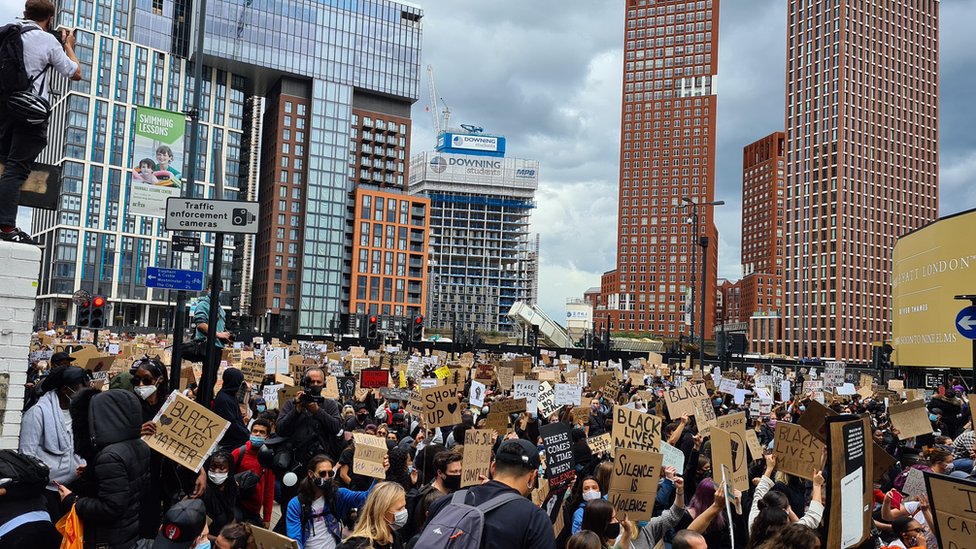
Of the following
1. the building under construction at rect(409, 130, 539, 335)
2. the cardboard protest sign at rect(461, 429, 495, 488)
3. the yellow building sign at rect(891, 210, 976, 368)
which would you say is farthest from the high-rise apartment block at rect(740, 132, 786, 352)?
the cardboard protest sign at rect(461, 429, 495, 488)

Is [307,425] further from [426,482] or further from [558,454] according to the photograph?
[558,454]

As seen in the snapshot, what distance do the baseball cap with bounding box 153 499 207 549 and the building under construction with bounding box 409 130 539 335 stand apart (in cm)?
15655

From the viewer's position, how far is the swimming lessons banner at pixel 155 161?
49.5 feet

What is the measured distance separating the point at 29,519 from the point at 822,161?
5684 inches

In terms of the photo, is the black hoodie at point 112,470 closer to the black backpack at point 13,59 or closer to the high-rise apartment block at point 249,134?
the black backpack at point 13,59

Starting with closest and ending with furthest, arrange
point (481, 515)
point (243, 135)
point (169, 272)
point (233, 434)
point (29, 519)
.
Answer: point (481, 515)
point (29, 519)
point (233, 434)
point (169, 272)
point (243, 135)

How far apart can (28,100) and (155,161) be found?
8995 millimetres

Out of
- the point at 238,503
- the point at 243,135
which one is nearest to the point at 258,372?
the point at 238,503

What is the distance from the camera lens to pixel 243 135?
400ft

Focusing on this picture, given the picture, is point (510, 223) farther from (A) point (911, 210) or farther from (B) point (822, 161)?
(A) point (911, 210)

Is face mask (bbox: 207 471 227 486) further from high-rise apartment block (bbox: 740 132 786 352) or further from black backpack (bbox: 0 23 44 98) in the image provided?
high-rise apartment block (bbox: 740 132 786 352)

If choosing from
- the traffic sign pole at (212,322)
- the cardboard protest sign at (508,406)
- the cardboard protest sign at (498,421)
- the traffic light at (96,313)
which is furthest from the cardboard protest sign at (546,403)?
the traffic light at (96,313)

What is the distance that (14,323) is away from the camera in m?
6.91

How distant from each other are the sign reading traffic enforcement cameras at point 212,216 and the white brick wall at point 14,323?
4.78 ft
